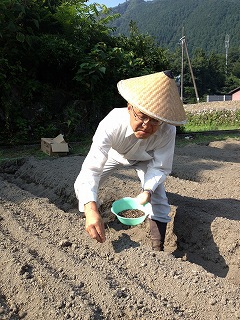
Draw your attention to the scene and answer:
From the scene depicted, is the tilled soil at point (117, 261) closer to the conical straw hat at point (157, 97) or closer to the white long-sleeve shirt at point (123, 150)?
the white long-sleeve shirt at point (123, 150)

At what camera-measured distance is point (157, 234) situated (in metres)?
3.05

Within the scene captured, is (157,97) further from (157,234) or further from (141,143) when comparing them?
(157,234)

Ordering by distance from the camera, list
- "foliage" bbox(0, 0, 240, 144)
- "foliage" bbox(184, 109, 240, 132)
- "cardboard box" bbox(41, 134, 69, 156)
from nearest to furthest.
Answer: "cardboard box" bbox(41, 134, 69, 156), "foliage" bbox(0, 0, 240, 144), "foliage" bbox(184, 109, 240, 132)

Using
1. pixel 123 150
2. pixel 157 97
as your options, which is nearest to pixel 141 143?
pixel 123 150

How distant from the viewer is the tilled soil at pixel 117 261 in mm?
2020

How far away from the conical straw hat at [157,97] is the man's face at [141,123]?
10cm

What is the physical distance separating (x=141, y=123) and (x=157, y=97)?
0.69 feet

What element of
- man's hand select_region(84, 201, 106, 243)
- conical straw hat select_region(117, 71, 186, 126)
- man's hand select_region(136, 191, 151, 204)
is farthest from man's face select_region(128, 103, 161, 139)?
man's hand select_region(84, 201, 106, 243)

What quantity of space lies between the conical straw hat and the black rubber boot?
1.06m

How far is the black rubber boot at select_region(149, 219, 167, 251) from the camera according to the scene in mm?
3039

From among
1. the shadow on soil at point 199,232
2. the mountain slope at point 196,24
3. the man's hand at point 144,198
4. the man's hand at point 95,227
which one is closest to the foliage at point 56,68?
the shadow on soil at point 199,232

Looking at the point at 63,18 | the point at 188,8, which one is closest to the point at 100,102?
the point at 63,18

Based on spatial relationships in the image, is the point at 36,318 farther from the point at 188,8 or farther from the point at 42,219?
the point at 188,8

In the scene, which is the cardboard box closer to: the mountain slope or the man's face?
the man's face
